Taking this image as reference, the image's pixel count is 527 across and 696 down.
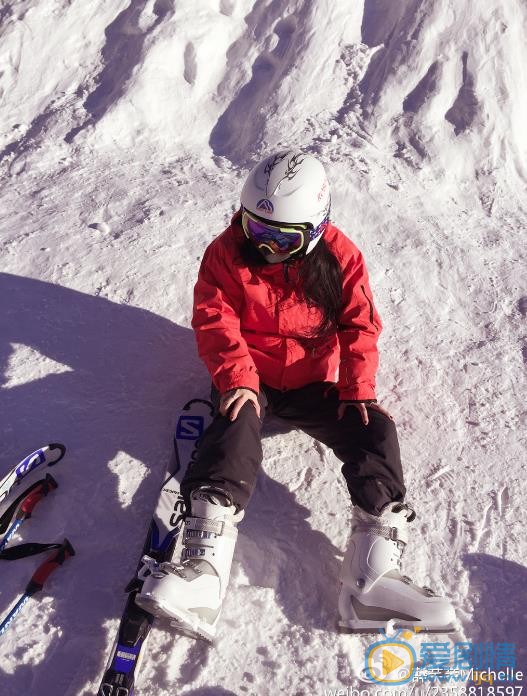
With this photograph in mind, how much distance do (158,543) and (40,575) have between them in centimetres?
49

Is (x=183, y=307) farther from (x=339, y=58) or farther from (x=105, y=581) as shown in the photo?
(x=339, y=58)

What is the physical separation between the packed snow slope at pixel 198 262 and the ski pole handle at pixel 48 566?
0.05 metres

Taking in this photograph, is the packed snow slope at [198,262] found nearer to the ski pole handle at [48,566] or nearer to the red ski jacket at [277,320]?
the ski pole handle at [48,566]

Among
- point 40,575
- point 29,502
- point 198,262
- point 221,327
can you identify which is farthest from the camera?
point 198,262

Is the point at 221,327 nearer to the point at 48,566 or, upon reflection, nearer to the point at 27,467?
the point at 27,467

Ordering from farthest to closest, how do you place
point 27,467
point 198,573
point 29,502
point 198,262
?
point 198,262
point 27,467
point 29,502
point 198,573

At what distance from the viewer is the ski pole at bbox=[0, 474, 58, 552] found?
257 cm

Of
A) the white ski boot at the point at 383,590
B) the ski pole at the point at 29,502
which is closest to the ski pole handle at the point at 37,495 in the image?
the ski pole at the point at 29,502

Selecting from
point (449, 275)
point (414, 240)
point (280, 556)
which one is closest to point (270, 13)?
point (414, 240)

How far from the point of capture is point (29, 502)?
267cm

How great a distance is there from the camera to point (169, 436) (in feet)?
10.2

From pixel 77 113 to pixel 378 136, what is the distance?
2.77 metres

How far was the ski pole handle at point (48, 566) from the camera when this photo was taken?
237 centimetres

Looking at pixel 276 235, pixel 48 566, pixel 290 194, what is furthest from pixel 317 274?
pixel 48 566
